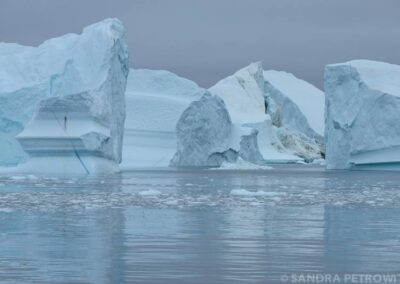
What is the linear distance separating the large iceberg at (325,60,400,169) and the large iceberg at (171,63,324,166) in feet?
21.7

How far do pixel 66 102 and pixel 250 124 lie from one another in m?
24.5

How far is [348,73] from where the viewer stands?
1181 inches

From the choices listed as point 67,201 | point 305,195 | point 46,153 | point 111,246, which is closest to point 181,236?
point 111,246

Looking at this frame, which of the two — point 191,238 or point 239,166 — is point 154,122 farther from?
point 191,238

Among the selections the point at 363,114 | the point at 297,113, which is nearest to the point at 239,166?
the point at 363,114

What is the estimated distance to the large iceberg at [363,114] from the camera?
28.1 metres

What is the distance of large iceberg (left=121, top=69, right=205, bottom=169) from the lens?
4122 centimetres

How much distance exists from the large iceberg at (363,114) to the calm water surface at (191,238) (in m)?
14.6

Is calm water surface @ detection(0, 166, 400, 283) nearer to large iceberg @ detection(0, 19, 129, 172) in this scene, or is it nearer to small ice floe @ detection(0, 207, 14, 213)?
small ice floe @ detection(0, 207, 14, 213)

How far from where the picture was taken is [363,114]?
28719 mm

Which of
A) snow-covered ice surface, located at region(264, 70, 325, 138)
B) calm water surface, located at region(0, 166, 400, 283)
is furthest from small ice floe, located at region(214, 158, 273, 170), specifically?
calm water surface, located at region(0, 166, 400, 283)

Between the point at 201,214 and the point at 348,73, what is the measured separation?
65.4 feet

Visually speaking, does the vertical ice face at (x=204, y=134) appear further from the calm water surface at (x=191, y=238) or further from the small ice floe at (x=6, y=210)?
the small ice floe at (x=6, y=210)

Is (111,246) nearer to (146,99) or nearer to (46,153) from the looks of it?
(46,153)
